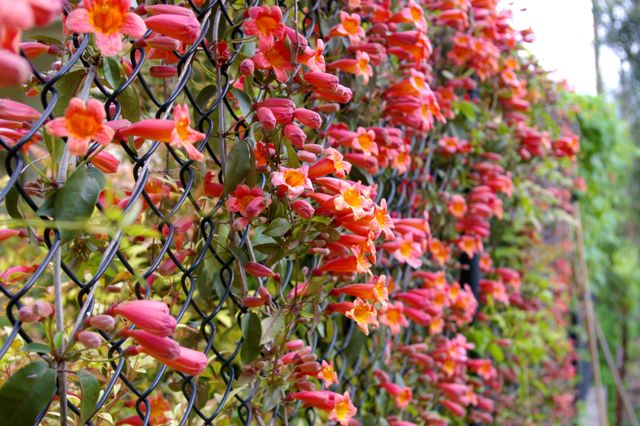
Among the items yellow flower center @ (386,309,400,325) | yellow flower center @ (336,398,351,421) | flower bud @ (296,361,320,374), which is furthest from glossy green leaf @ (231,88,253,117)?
yellow flower center @ (386,309,400,325)

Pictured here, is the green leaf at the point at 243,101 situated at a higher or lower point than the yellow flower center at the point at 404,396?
higher

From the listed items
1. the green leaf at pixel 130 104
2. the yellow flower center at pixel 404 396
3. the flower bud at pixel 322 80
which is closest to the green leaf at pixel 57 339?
the green leaf at pixel 130 104

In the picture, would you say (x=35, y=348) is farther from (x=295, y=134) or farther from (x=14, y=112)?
(x=295, y=134)

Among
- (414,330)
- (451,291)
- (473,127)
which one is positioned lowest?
(414,330)

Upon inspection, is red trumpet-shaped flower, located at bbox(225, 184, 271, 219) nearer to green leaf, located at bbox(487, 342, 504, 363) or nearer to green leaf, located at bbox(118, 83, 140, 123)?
green leaf, located at bbox(118, 83, 140, 123)

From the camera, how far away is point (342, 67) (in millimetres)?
1243

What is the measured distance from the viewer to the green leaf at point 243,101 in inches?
38.0

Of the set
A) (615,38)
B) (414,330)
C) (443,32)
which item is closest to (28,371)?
(414,330)

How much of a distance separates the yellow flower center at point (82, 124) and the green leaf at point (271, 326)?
433 millimetres

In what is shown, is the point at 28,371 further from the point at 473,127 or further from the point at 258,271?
the point at 473,127

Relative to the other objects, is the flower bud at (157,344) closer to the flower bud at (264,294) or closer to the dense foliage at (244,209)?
the dense foliage at (244,209)

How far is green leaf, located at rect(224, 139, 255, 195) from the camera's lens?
0.91 metres

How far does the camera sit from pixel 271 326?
3.20ft

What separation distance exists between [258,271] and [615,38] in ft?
37.9
